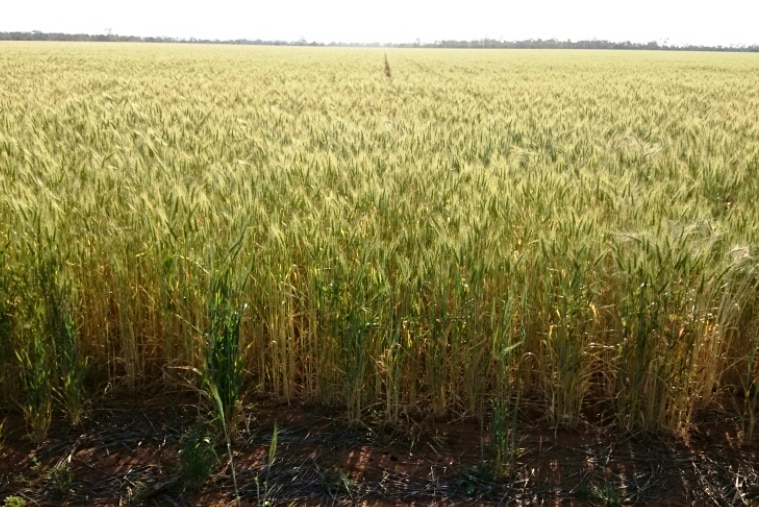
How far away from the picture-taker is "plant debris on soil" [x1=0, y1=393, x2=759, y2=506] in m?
2.11

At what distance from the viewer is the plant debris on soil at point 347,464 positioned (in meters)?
2.11

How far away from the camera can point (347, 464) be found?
2256 mm

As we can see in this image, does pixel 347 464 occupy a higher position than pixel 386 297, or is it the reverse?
pixel 386 297

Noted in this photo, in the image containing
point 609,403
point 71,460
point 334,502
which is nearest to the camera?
point 334,502

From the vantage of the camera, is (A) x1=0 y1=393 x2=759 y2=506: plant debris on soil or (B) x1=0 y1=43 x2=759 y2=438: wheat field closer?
(A) x1=0 y1=393 x2=759 y2=506: plant debris on soil

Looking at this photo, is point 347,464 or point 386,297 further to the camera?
point 386,297

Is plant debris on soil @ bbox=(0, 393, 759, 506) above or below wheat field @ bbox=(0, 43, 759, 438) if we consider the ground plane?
below

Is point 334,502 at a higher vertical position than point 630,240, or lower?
lower

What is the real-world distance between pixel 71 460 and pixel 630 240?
1996 mm

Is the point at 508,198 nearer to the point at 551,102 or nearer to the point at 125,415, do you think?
the point at 125,415

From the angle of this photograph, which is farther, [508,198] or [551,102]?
[551,102]

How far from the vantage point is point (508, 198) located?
2828mm

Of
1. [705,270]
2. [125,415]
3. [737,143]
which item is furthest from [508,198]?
[737,143]

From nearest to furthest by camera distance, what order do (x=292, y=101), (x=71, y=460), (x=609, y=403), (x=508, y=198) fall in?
(x=71, y=460)
(x=609, y=403)
(x=508, y=198)
(x=292, y=101)
